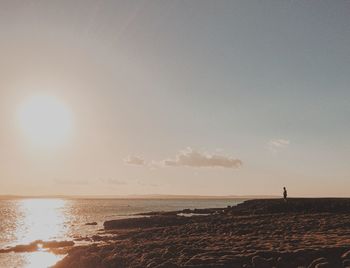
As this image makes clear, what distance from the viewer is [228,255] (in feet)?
79.2

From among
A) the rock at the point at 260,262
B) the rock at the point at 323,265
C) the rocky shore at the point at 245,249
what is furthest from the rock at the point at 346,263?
the rock at the point at 260,262

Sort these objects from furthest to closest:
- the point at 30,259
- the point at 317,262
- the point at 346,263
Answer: the point at 30,259, the point at 317,262, the point at 346,263

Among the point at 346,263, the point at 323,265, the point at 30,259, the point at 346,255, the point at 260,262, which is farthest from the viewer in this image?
the point at 30,259

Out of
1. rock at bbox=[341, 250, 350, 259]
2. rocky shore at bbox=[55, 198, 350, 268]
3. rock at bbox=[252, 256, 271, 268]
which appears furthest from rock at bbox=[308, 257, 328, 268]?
rock at bbox=[252, 256, 271, 268]

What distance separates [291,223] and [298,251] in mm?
15530

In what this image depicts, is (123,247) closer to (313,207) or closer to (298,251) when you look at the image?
(298,251)

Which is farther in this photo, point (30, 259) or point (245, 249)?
point (30, 259)

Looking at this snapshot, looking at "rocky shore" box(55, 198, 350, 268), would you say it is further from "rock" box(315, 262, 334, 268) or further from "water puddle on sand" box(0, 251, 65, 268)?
"water puddle on sand" box(0, 251, 65, 268)

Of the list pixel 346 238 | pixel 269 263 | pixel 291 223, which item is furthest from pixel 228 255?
pixel 291 223

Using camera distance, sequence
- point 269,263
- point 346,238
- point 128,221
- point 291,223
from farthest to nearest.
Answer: point 128,221 → point 291,223 → point 346,238 → point 269,263

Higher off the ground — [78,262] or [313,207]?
[313,207]

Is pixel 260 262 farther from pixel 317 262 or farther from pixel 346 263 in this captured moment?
pixel 346 263

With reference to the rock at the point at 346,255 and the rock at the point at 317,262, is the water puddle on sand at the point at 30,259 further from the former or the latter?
the rock at the point at 346,255

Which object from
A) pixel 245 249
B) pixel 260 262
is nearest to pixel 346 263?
pixel 260 262
